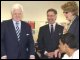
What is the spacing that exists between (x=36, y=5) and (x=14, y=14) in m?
3.81

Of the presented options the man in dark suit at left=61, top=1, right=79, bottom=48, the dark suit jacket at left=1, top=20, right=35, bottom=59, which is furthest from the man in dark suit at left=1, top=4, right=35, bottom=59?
the man in dark suit at left=61, top=1, right=79, bottom=48

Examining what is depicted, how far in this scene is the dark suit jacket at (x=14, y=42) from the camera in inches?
127

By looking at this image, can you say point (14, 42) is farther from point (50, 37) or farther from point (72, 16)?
point (72, 16)

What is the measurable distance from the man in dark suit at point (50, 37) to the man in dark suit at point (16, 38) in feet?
1.39

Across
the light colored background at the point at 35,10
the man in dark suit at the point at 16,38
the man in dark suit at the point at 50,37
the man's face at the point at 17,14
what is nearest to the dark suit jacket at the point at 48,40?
the man in dark suit at the point at 50,37

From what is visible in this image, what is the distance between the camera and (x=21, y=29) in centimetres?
332

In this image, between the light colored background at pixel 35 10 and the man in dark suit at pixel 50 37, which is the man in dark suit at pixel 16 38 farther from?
the light colored background at pixel 35 10

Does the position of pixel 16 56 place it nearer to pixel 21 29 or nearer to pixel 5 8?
pixel 21 29

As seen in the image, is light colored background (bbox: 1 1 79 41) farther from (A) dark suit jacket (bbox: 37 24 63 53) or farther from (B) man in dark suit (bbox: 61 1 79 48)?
(B) man in dark suit (bbox: 61 1 79 48)

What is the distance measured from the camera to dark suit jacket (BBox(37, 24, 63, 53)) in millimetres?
3686

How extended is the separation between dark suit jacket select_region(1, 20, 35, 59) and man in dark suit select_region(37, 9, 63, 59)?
0.42m

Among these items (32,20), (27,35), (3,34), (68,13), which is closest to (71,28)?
(68,13)

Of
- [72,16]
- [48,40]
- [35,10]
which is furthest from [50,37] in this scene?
[35,10]

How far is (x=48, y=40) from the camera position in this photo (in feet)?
12.2
